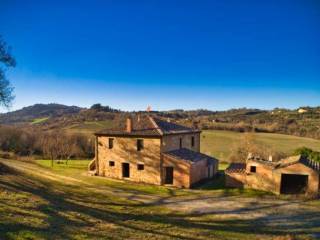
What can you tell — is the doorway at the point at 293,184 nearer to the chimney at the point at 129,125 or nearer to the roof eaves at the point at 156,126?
the roof eaves at the point at 156,126

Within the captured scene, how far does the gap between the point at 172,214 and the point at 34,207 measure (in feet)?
26.8

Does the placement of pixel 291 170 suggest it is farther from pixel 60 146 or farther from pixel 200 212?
pixel 60 146

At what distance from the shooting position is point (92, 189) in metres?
→ 26.0

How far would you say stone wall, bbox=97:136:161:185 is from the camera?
2972 cm

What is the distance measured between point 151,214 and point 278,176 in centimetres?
1309

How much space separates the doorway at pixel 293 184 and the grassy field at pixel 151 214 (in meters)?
2.47

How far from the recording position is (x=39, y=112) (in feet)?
373

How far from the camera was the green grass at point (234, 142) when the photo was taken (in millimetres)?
50081

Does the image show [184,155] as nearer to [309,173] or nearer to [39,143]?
[309,173]

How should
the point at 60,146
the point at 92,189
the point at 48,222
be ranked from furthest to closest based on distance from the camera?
the point at 60,146 → the point at 92,189 → the point at 48,222

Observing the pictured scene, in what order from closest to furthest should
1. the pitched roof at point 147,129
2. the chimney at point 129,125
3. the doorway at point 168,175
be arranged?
the doorway at point 168,175 → the pitched roof at point 147,129 → the chimney at point 129,125

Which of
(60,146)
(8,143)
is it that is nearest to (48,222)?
(60,146)

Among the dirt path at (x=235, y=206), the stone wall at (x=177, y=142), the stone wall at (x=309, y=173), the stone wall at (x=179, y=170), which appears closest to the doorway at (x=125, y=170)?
the stone wall at (x=179, y=170)

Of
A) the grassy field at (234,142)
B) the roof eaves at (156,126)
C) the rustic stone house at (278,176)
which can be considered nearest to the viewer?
the rustic stone house at (278,176)
